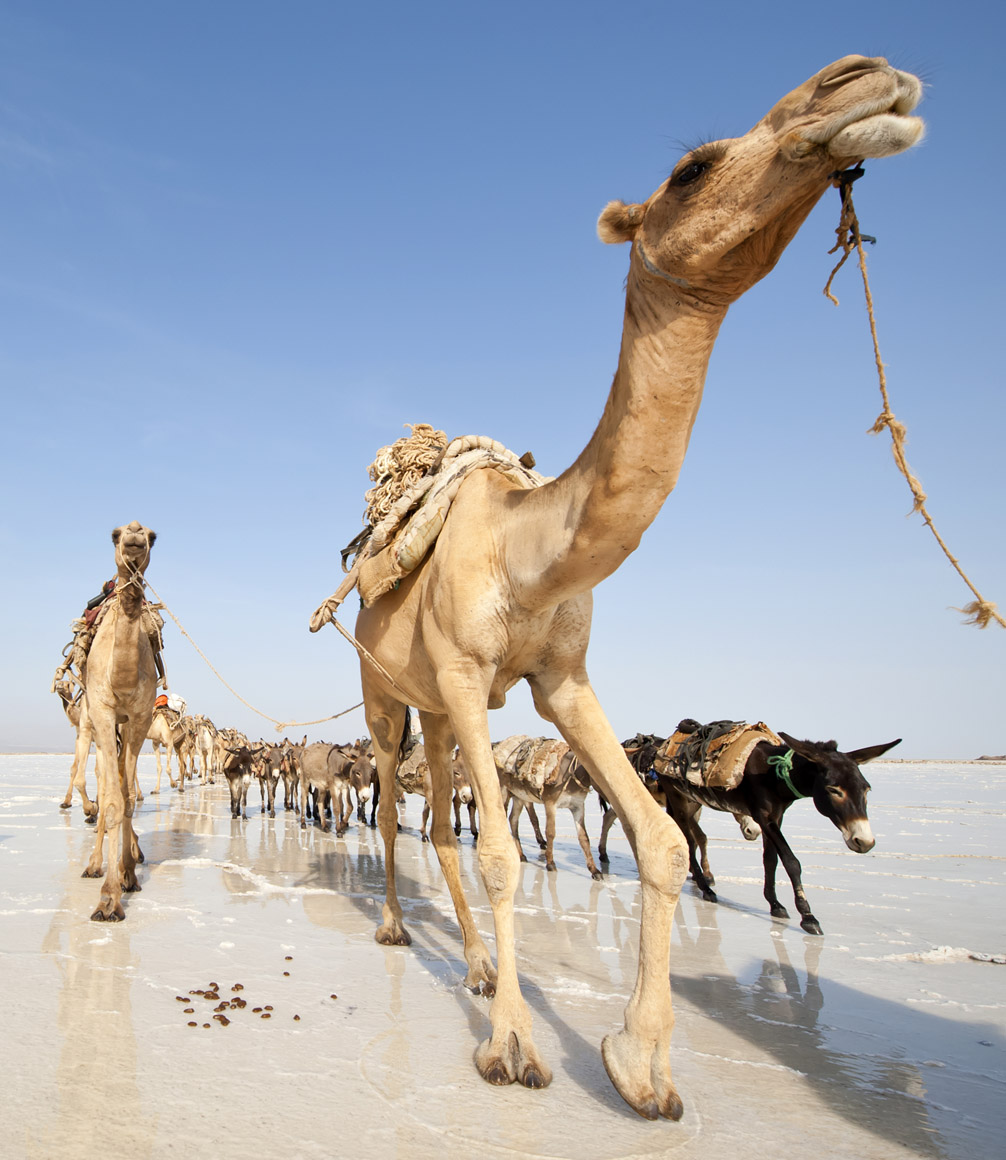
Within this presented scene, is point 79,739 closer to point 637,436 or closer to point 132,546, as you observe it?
point 132,546

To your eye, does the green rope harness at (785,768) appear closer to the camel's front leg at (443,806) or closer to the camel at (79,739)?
the camel's front leg at (443,806)

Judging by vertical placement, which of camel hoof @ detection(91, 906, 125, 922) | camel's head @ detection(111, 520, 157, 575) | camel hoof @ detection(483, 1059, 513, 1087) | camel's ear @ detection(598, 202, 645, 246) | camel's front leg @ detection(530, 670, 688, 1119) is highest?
camel's ear @ detection(598, 202, 645, 246)

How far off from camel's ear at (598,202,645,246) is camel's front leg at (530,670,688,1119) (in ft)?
7.87

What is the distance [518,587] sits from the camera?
167 inches

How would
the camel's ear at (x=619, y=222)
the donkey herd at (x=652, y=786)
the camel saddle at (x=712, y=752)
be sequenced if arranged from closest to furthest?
1. the camel's ear at (x=619, y=222)
2. the donkey herd at (x=652, y=786)
3. the camel saddle at (x=712, y=752)

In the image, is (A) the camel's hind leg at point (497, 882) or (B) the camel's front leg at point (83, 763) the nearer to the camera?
(A) the camel's hind leg at point (497, 882)

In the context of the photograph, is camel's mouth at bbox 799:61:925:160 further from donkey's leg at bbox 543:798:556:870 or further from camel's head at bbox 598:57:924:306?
donkey's leg at bbox 543:798:556:870

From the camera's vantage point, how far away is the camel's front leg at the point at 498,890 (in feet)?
12.0

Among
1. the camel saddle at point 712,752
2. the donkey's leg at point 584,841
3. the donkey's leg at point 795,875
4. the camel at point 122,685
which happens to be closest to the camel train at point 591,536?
the camel at point 122,685

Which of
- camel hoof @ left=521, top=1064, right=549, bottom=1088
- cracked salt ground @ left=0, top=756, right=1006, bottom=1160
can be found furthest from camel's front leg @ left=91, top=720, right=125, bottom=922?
camel hoof @ left=521, top=1064, right=549, bottom=1088

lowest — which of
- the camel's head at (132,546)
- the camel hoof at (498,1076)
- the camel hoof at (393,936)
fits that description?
the camel hoof at (393,936)

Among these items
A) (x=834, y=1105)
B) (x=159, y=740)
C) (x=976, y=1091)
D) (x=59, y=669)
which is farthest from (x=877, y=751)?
(x=159, y=740)

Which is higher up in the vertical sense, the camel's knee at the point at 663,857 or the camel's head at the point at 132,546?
the camel's head at the point at 132,546

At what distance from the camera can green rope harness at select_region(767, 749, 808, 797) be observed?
8023mm
